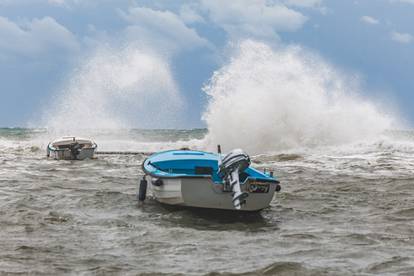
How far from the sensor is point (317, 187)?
48.4 feet

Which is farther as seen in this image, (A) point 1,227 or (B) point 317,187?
(B) point 317,187

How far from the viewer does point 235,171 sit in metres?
10.3

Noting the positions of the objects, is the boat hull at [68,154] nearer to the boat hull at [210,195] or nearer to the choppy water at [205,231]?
the choppy water at [205,231]

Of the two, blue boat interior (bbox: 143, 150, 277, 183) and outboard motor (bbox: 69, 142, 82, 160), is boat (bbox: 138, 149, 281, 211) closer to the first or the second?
blue boat interior (bbox: 143, 150, 277, 183)

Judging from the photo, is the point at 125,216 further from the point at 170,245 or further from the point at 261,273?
the point at 261,273

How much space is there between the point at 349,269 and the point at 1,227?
224 inches

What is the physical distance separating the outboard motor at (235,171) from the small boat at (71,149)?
15.6 metres

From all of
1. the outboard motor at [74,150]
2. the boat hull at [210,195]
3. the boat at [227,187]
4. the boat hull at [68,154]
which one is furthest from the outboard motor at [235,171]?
the boat hull at [68,154]

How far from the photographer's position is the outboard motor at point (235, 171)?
1002cm

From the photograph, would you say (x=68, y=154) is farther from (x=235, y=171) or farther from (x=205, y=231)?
(x=205, y=231)

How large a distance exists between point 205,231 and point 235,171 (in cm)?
163

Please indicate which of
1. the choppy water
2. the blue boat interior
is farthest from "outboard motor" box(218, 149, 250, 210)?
the blue boat interior

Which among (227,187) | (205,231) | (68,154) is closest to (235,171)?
(227,187)

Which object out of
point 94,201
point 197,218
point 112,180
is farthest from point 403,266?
point 112,180
